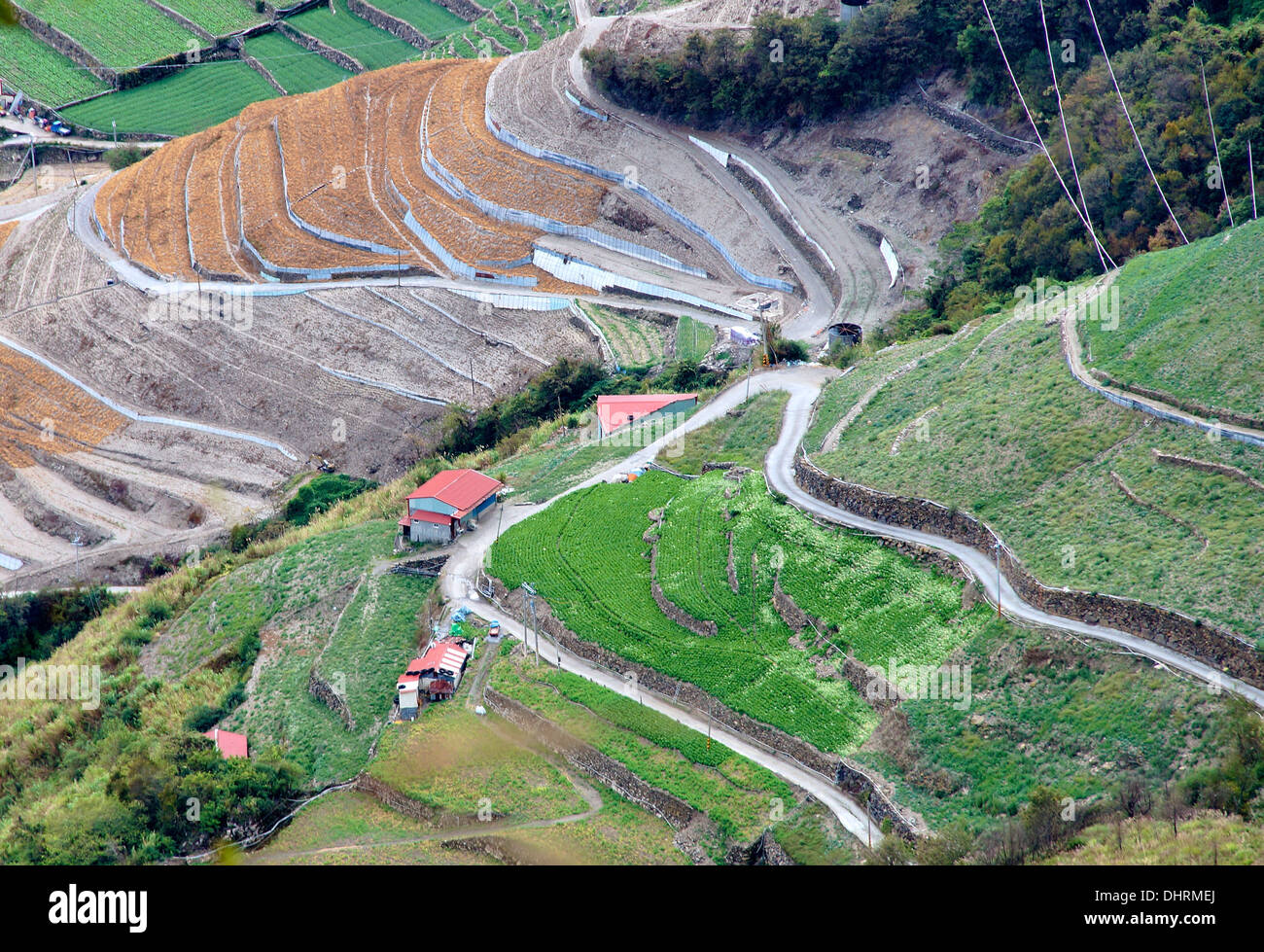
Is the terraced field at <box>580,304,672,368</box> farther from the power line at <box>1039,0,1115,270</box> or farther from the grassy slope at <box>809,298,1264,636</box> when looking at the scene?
the power line at <box>1039,0,1115,270</box>

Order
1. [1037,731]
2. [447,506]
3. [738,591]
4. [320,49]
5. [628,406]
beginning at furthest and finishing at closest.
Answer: [320,49] → [628,406] → [447,506] → [738,591] → [1037,731]

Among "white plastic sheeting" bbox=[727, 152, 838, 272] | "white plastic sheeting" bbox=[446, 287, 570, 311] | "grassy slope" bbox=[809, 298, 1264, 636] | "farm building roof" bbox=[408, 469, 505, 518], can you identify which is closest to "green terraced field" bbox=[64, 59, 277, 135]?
"white plastic sheeting" bbox=[446, 287, 570, 311]

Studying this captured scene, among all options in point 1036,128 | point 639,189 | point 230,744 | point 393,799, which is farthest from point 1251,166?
point 230,744

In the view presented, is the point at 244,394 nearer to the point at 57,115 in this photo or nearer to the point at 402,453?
the point at 402,453

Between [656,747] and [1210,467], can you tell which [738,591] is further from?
[1210,467]

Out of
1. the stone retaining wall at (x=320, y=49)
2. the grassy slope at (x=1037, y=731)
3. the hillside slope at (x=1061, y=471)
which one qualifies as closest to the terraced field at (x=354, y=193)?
the stone retaining wall at (x=320, y=49)
